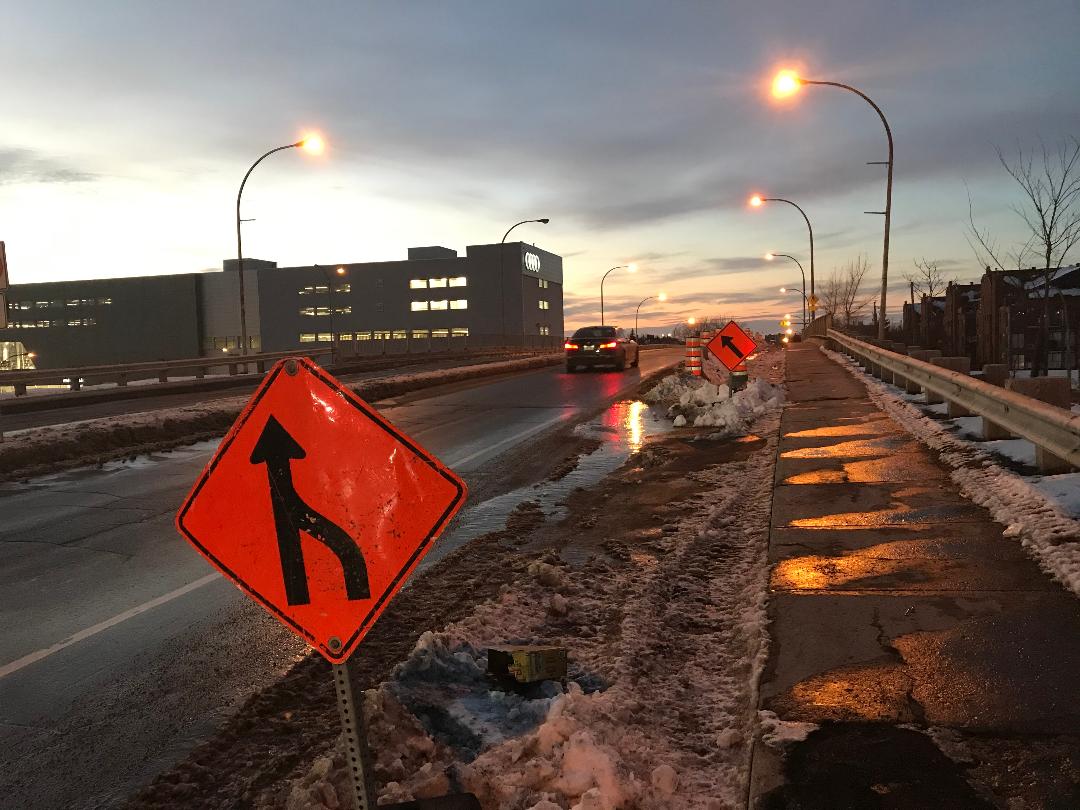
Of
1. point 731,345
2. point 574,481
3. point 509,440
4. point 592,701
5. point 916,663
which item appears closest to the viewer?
point 592,701

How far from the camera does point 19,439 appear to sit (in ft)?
39.0

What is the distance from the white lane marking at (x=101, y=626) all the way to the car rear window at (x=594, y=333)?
23.5m

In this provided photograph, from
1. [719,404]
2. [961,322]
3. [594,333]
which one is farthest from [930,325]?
[719,404]

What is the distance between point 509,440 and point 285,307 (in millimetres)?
93103

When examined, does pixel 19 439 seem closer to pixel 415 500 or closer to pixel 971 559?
pixel 415 500

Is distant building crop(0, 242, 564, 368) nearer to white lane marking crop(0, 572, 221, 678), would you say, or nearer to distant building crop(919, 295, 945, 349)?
distant building crop(919, 295, 945, 349)

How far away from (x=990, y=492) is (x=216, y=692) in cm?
601

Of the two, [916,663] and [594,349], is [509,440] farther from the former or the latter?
[594,349]

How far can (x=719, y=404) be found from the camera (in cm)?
1427

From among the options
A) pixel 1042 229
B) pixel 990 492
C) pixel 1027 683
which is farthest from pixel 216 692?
pixel 1042 229

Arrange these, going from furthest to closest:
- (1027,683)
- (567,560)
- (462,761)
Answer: (567,560) → (1027,683) → (462,761)

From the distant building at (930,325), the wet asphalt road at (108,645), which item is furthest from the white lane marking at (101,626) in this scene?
the distant building at (930,325)

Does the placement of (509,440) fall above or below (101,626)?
above

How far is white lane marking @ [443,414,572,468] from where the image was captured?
10555 millimetres
